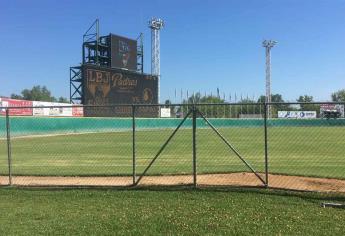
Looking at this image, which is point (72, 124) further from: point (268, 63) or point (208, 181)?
point (268, 63)

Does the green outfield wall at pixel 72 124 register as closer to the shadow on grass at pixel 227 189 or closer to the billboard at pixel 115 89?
the billboard at pixel 115 89

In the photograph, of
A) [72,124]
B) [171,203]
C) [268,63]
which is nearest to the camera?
[171,203]

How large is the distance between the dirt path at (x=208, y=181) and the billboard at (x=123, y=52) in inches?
1801

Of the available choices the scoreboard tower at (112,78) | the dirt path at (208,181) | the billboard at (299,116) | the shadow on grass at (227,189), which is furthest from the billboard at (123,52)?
the shadow on grass at (227,189)

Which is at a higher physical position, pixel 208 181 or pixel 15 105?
pixel 15 105

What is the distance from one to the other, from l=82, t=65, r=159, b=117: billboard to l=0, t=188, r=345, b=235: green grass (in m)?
39.0

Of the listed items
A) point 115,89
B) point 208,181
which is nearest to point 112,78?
point 115,89

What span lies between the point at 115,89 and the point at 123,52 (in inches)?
→ 240

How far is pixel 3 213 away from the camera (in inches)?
344

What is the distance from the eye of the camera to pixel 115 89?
56344 mm

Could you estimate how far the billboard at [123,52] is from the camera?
2303 inches

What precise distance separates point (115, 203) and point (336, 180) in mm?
5711

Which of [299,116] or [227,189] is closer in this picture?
[227,189]

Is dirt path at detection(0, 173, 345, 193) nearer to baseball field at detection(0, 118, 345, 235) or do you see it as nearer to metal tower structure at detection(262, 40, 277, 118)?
baseball field at detection(0, 118, 345, 235)
